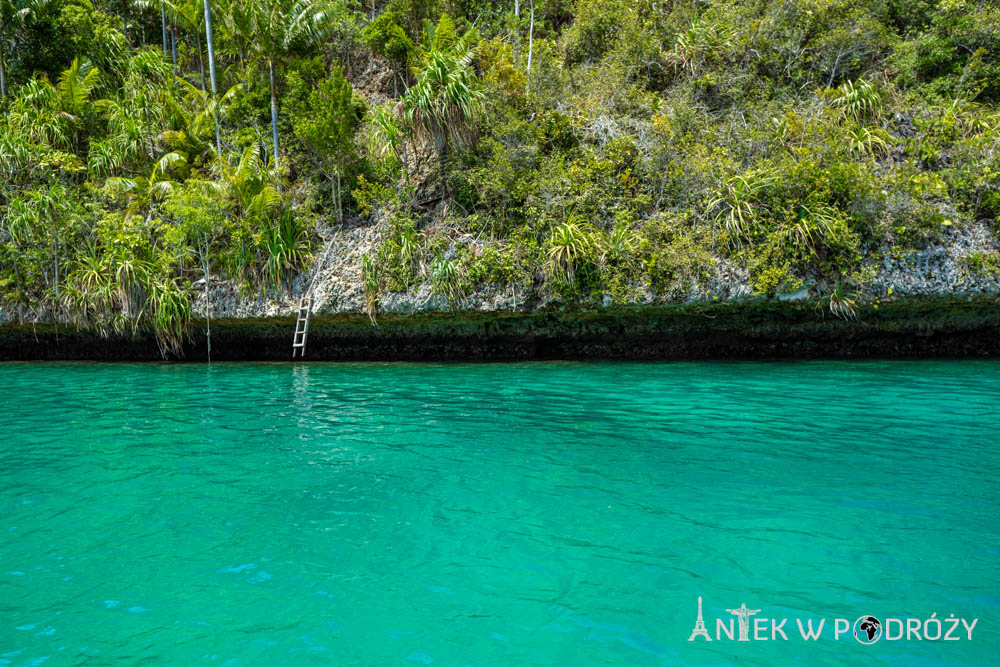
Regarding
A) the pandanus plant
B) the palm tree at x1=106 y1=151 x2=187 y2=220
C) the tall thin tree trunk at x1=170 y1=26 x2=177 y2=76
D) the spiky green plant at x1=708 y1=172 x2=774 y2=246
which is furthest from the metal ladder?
the tall thin tree trunk at x1=170 y1=26 x2=177 y2=76

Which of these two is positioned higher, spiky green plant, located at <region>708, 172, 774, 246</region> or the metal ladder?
spiky green plant, located at <region>708, 172, 774, 246</region>

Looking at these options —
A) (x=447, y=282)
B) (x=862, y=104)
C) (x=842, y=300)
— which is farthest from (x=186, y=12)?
(x=842, y=300)

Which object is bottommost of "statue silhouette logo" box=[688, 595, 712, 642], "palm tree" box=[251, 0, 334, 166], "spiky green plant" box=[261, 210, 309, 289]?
"statue silhouette logo" box=[688, 595, 712, 642]

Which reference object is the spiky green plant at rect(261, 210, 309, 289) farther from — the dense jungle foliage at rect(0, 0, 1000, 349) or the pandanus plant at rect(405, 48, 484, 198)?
the pandanus plant at rect(405, 48, 484, 198)


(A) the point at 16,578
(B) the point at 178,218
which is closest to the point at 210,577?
(A) the point at 16,578

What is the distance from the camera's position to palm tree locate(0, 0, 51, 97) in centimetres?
1642

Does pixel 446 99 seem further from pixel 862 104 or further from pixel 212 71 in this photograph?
pixel 862 104

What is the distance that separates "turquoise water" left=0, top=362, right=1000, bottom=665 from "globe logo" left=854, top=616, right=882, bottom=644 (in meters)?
0.03

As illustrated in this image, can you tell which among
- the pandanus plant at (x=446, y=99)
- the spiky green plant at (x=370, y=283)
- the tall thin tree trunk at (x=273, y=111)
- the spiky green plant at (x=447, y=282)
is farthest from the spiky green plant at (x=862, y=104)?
the tall thin tree trunk at (x=273, y=111)

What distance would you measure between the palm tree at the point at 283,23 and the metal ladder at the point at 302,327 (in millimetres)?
5300

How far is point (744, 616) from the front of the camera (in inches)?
105

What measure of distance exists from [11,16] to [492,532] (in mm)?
22561

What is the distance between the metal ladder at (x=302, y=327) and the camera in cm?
1275

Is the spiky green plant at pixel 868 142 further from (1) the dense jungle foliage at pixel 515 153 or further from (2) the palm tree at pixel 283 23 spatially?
(2) the palm tree at pixel 283 23
